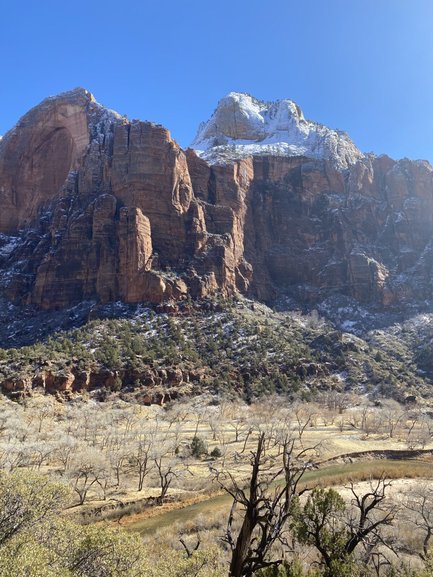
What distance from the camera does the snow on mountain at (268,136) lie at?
15638 centimetres

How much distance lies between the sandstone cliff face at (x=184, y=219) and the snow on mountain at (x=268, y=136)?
560 centimetres

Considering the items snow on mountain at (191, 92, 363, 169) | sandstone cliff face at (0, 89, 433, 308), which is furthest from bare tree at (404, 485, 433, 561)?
snow on mountain at (191, 92, 363, 169)

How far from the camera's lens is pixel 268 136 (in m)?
182

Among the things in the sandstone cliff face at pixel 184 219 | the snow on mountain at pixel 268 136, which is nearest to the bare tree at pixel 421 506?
the sandstone cliff face at pixel 184 219

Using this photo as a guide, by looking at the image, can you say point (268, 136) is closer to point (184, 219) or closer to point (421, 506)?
point (184, 219)

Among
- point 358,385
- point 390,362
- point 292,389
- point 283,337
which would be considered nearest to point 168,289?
point 283,337

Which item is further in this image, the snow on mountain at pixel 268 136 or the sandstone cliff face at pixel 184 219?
the snow on mountain at pixel 268 136

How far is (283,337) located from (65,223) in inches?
2332

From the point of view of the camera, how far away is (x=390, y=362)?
300ft

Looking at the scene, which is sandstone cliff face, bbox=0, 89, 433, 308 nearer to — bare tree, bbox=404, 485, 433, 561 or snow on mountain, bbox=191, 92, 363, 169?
snow on mountain, bbox=191, 92, 363, 169

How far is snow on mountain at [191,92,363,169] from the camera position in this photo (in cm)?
15638

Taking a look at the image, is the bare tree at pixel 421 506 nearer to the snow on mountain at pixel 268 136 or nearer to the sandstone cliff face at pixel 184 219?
the sandstone cliff face at pixel 184 219

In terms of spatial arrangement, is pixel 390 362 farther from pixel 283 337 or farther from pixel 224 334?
pixel 224 334

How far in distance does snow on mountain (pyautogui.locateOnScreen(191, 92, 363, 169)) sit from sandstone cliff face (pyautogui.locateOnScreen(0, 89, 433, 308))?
5599 millimetres
